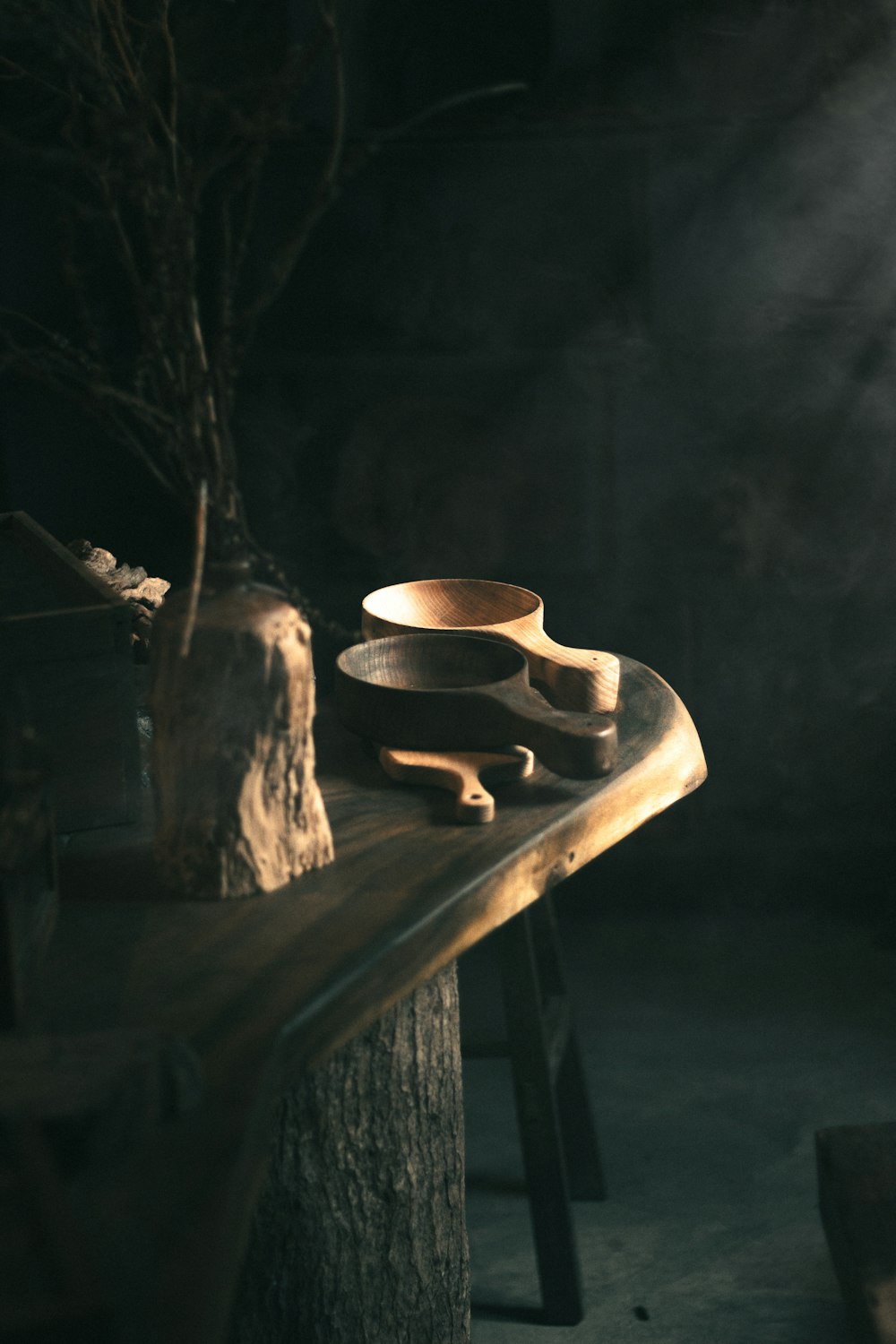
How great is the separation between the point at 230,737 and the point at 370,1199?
682 millimetres

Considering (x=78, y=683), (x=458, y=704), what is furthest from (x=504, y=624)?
(x=78, y=683)

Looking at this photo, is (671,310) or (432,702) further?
(671,310)

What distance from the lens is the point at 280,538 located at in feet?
10.6

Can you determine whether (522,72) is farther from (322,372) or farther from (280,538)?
(280,538)

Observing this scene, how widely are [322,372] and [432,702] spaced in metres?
1.68

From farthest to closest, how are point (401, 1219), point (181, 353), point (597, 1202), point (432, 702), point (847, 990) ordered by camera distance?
point (847, 990)
point (597, 1202)
point (401, 1219)
point (432, 702)
point (181, 353)

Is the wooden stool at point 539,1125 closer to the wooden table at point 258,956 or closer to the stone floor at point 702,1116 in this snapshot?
the stone floor at point 702,1116

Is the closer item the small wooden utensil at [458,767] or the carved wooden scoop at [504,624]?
the small wooden utensil at [458,767]

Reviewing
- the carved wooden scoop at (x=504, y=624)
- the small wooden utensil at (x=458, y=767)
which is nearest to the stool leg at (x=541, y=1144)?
the carved wooden scoop at (x=504, y=624)

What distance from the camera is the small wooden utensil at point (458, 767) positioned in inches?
62.0

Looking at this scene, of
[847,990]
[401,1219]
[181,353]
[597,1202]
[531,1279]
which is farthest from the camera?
[847,990]

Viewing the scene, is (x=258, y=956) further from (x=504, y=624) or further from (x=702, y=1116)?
(x=702, y=1116)

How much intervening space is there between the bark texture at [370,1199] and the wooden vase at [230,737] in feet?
1.15

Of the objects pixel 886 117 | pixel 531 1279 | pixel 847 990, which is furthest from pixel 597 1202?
pixel 886 117
